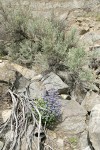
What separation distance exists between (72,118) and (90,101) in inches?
21.0

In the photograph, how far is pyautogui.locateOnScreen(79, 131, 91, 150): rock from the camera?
13.7 feet

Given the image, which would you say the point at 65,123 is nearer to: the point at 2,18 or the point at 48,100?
the point at 48,100

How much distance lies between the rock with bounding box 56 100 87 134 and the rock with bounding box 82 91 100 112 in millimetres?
143

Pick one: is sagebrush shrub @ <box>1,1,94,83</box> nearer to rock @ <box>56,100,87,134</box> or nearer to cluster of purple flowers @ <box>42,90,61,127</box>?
rock @ <box>56,100,87,134</box>

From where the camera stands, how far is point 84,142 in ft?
14.0

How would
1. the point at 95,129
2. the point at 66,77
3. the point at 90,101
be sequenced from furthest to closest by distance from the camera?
the point at 66,77
the point at 90,101
the point at 95,129

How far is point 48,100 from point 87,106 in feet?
2.57

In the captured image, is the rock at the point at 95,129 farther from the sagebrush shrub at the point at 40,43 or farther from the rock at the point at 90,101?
the sagebrush shrub at the point at 40,43

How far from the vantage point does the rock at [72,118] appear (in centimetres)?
455

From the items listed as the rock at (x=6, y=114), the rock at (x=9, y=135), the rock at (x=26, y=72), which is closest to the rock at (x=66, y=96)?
the rock at (x=26, y=72)

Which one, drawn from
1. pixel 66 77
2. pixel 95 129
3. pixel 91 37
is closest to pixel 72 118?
pixel 95 129

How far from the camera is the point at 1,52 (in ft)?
21.3

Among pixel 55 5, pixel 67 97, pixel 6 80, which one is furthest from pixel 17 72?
pixel 55 5

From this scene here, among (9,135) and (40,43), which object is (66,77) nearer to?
(40,43)
